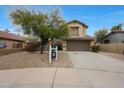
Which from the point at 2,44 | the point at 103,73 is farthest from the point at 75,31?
the point at 103,73

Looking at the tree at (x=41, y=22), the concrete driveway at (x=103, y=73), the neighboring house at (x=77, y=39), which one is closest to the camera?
the concrete driveway at (x=103, y=73)

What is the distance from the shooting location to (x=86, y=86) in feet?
22.8

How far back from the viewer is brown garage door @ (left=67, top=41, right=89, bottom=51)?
3059 cm

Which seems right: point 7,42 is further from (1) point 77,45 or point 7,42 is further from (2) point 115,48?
(2) point 115,48

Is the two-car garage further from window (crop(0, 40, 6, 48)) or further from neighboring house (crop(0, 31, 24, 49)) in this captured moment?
window (crop(0, 40, 6, 48))

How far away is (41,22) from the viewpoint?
57.0 ft

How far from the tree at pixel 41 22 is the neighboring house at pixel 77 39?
472 inches

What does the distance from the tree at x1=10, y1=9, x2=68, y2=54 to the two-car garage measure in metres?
12.3

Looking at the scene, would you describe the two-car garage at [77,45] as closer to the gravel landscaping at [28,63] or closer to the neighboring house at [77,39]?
the neighboring house at [77,39]

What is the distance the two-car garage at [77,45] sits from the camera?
100 ft

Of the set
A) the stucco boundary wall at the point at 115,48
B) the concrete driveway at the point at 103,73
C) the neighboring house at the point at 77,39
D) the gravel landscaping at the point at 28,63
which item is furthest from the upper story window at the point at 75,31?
the concrete driveway at the point at 103,73
